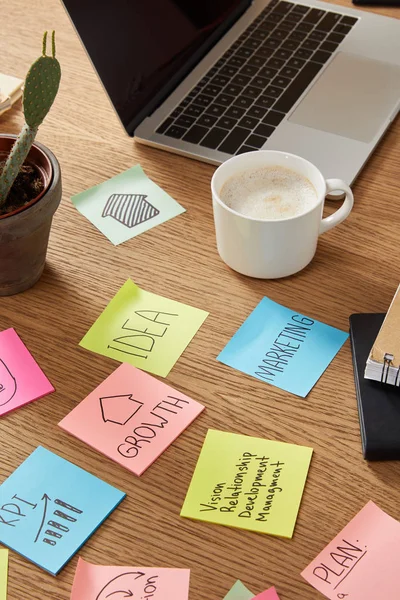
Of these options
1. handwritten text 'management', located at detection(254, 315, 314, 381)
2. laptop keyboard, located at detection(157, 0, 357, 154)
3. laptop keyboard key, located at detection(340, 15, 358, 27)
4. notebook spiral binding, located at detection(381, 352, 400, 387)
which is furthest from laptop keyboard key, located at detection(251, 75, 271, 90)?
notebook spiral binding, located at detection(381, 352, 400, 387)

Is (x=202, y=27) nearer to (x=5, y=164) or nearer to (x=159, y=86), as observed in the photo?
(x=159, y=86)

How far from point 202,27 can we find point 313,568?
84 centimetres

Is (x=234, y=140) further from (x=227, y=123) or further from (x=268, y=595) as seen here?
(x=268, y=595)

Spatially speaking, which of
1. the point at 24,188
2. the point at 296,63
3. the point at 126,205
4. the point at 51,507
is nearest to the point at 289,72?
the point at 296,63

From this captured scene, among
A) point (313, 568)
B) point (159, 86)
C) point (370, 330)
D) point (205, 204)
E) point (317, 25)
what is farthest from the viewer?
point (317, 25)

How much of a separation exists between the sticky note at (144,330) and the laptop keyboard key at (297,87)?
38cm

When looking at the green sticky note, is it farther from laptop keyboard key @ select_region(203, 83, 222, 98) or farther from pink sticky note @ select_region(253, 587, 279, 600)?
laptop keyboard key @ select_region(203, 83, 222, 98)

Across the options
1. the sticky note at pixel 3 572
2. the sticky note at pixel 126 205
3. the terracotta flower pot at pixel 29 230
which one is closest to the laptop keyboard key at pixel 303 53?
the sticky note at pixel 126 205

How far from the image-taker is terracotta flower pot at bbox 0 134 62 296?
78 cm

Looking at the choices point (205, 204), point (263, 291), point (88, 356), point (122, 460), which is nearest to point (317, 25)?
point (205, 204)

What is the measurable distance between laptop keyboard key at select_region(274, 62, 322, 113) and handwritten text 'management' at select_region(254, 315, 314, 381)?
14.9 inches

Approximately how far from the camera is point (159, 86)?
1067 mm

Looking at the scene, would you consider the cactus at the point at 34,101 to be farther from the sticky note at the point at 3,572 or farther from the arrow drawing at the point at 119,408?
the sticky note at the point at 3,572

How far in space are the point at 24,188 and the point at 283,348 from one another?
0.34m
